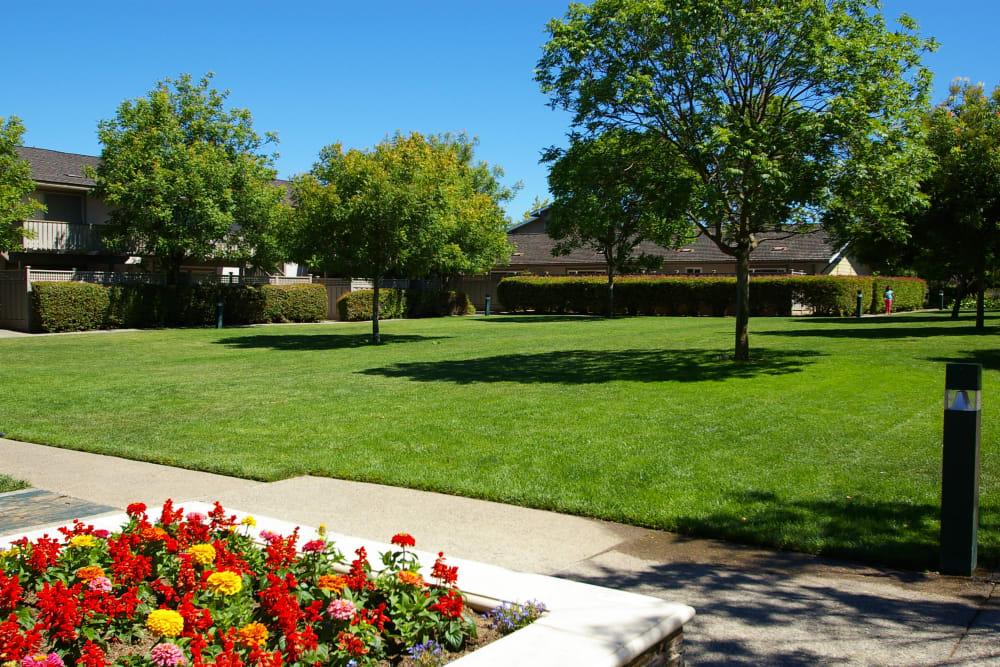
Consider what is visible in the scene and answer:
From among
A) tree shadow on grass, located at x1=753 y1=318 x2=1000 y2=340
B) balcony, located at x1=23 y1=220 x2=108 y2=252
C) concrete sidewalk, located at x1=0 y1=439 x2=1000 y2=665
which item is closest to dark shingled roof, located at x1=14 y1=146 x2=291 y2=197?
balcony, located at x1=23 y1=220 x2=108 y2=252

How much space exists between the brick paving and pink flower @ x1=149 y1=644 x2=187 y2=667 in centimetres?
302

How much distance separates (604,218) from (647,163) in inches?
64.6

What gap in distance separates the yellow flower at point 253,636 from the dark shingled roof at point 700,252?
38950 millimetres

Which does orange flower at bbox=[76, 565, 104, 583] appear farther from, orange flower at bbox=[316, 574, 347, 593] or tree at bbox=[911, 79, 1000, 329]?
tree at bbox=[911, 79, 1000, 329]

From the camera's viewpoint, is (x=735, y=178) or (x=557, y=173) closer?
(x=735, y=178)

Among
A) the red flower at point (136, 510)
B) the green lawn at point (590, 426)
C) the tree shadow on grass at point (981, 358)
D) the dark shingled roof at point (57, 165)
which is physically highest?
the dark shingled roof at point (57, 165)

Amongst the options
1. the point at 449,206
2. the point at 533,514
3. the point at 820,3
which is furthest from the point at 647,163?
the point at 533,514

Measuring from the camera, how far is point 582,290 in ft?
147

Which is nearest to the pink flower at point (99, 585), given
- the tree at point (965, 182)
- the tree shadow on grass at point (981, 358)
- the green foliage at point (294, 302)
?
the tree shadow on grass at point (981, 358)

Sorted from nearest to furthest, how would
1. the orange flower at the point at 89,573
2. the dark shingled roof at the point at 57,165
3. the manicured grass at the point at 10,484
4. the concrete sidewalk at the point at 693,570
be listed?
the orange flower at the point at 89,573, the concrete sidewalk at the point at 693,570, the manicured grass at the point at 10,484, the dark shingled roof at the point at 57,165

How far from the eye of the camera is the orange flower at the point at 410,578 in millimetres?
3643

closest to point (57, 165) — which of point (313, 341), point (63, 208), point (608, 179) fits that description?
point (63, 208)

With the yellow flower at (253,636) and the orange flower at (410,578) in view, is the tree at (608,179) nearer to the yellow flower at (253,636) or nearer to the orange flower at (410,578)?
the orange flower at (410,578)

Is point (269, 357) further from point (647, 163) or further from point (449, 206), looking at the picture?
point (647, 163)
